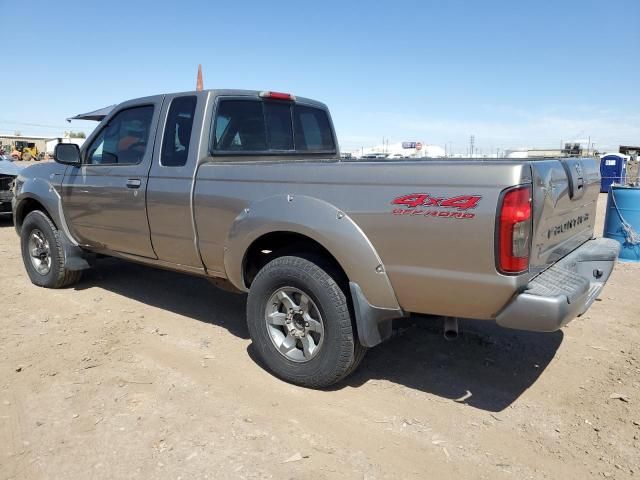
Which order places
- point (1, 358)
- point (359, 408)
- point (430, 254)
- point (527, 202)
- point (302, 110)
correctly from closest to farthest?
point (527, 202) < point (430, 254) < point (359, 408) < point (1, 358) < point (302, 110)

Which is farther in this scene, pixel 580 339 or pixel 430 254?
pixel 580 339

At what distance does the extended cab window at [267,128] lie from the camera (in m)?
4.18

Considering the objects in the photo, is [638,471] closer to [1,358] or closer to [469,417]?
[469,417]

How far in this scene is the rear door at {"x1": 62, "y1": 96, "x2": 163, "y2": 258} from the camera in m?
4.45

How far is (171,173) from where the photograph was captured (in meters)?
4.14

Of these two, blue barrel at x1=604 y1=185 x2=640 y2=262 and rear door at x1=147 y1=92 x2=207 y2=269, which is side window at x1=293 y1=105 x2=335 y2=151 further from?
blue barrel at x1=604 y1=185 x2=640 y2=262

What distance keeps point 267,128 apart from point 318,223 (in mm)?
1658

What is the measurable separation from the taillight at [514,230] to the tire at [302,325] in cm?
102

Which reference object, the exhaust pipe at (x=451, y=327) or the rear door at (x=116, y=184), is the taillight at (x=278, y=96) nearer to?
the rear door at (x=116, y=184)

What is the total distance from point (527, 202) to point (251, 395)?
208cm

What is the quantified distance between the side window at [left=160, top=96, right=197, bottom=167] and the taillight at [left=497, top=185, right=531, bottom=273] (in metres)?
2.52

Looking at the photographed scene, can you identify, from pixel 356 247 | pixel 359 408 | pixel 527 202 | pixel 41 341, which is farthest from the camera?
pixel 41 341

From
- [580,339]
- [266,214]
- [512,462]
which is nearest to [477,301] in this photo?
[512,462]

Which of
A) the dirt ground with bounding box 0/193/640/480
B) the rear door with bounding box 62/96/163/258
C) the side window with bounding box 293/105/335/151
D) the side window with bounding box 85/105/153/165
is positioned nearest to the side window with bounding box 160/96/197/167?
the rear door with bounding box 62/96/163/258
